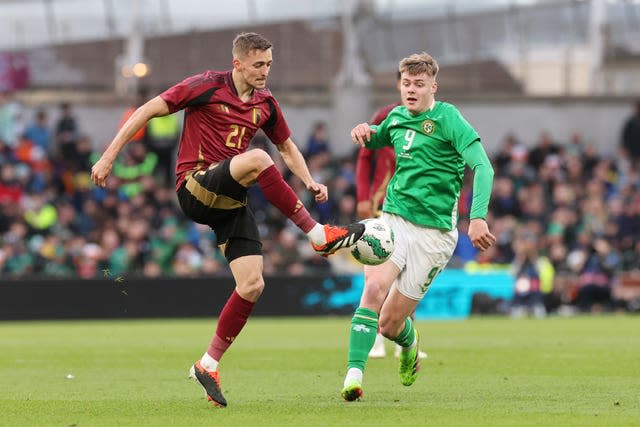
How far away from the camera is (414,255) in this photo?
30.5ft

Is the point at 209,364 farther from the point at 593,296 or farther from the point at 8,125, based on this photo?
the point at 8,125

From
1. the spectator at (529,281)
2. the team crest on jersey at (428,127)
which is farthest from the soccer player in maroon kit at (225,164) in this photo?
the spectator at (529,281)

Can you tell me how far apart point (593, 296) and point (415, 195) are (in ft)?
51.6

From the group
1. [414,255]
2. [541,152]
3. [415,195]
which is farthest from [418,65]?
[541,152]

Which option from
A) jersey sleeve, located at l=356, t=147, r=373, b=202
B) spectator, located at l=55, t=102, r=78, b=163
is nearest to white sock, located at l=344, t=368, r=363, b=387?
jersey sleeve, located at l=356, t=147, r=373, b=202

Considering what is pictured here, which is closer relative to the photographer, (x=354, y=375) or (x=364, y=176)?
(x=354, y=375)

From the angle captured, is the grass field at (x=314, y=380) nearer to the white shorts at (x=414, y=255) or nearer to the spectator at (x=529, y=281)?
the white shorts at (x=414, y=255)

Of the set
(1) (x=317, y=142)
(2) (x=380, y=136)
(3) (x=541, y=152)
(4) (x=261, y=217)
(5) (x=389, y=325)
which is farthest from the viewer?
(3) (x=541, y=152)

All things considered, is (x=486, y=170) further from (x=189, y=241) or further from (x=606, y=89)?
(x=606, y=89)

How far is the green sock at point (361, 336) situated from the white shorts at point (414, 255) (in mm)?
387

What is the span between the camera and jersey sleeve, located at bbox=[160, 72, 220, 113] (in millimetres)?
8875

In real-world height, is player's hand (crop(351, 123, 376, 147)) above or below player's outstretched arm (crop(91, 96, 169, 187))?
below

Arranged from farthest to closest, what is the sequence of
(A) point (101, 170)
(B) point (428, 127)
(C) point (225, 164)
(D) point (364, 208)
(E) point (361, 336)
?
(D) point (364, 208), (B) point (428, 127), (E) point (361, 336), (C) point (225, 164), (A) point (101, 170)

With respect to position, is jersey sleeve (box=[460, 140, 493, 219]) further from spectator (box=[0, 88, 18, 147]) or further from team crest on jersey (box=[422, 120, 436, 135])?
spectator (box=[0, 88, 18, 147])
